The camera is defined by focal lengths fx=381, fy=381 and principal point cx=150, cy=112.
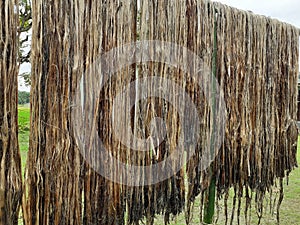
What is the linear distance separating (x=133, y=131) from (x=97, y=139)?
0.68ft

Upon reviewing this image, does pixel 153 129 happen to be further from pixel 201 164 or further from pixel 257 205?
pixel 257 205

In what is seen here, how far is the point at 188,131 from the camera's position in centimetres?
214

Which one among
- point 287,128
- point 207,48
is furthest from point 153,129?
point 287,128

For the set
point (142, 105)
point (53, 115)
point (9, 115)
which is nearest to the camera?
point (9, 115)

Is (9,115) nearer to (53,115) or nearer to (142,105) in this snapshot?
(53,115)

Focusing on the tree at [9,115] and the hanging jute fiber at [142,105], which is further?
the hanging jute fiber at [142,105]

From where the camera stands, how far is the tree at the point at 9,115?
1.36 metres

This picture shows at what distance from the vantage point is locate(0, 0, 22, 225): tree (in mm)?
1360

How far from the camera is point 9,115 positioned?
1.39 metres

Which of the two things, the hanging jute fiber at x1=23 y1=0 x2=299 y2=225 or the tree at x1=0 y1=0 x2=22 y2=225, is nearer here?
the tree at x1=0 y1=0 x2=22 y2=225

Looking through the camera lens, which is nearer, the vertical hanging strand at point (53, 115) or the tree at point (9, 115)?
the tree at point (9, 115)

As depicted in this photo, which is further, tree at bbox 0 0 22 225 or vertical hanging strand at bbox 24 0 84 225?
vertical hanging strand at bbox 24 0 84 225

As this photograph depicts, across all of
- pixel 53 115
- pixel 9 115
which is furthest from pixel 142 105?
pixel 9 115

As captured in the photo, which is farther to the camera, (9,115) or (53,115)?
(53,115)
